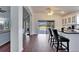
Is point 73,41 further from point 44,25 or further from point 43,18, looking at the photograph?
point 44,25

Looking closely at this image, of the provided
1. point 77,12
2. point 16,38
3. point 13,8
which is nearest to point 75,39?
point 16,38

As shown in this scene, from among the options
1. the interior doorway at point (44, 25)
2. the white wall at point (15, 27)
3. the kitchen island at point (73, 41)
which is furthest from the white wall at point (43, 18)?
the white wall at point (15, 27)

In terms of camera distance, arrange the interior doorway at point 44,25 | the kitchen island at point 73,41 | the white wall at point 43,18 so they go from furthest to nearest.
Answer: the interior doorway at point 44,25
the white wall at point 43,18
the kitchen island at point 73,41

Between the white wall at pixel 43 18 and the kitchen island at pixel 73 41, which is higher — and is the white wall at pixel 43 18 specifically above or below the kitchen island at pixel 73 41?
above

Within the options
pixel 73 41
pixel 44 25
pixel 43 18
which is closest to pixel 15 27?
pixel 73 41

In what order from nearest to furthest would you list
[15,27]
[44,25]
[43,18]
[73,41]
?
[15,27] < [73,41] < [43,18] < [44,25]

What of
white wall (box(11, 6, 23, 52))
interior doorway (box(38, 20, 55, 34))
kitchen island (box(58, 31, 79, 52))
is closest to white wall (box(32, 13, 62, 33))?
interior doorway (box(38, 20, 55, 34))

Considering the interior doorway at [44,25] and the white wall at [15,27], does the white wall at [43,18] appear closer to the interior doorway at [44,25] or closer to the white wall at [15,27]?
the interior doorway at [44,25]

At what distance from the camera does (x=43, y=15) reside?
15.4 meters

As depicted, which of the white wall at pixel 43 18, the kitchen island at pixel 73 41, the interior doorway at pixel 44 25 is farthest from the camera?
the interior doorway at pixel 44 25

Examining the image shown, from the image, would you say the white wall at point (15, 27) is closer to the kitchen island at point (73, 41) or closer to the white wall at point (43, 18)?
the kitchen island at point (73, 41)

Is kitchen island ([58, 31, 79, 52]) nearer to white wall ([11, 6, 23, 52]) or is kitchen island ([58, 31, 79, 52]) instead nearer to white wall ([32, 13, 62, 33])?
white wall ([11, 6, 23, 52])

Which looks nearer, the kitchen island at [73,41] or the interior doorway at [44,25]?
the kitchen island at [73,41]
